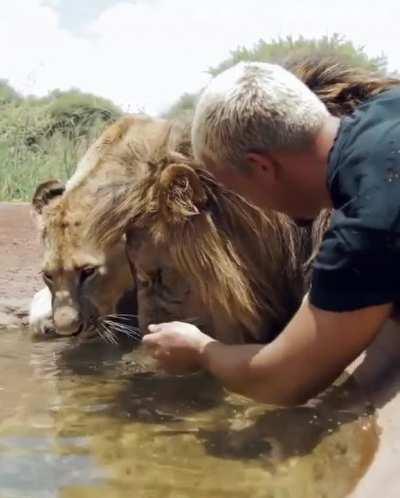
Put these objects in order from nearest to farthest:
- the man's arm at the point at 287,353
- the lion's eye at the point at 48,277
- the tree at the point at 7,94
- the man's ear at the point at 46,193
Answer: the man's arm at the point at 287,353 → the lion's eye at the point at 48,277 → the man's ear at the point at 46,193 → the tree at the point at 7,94

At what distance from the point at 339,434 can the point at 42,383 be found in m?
1.78

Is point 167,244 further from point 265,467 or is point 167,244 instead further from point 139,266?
point 265,467

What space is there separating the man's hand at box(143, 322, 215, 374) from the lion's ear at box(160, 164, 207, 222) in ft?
2.55

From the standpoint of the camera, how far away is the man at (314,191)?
288 cm

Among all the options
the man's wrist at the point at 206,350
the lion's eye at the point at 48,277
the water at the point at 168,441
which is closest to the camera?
the water at the point at 168,441

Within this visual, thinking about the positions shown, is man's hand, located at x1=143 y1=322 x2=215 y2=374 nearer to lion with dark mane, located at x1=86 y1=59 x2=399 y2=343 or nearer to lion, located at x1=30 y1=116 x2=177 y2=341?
lion with dark mane, located at x1=86 y1=59 x2=399 y2=343

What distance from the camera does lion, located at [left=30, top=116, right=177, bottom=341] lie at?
15.9ft

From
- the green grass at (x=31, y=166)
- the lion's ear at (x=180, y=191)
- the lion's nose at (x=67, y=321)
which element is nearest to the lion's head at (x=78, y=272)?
the lion's nose at (x=67, y=321)

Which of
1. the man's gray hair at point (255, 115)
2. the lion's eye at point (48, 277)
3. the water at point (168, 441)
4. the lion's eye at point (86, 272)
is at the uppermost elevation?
the man's gray hair at point (255, 115)

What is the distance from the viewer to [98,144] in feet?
17.1

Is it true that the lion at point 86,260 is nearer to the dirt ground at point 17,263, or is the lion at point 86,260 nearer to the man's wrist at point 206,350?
the man's wrist at point 206,350

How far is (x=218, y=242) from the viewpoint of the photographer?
4.38m

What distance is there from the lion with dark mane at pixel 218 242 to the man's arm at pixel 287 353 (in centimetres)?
71

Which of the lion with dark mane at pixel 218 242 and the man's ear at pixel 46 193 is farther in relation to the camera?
the man's ear at pixel 46 193
